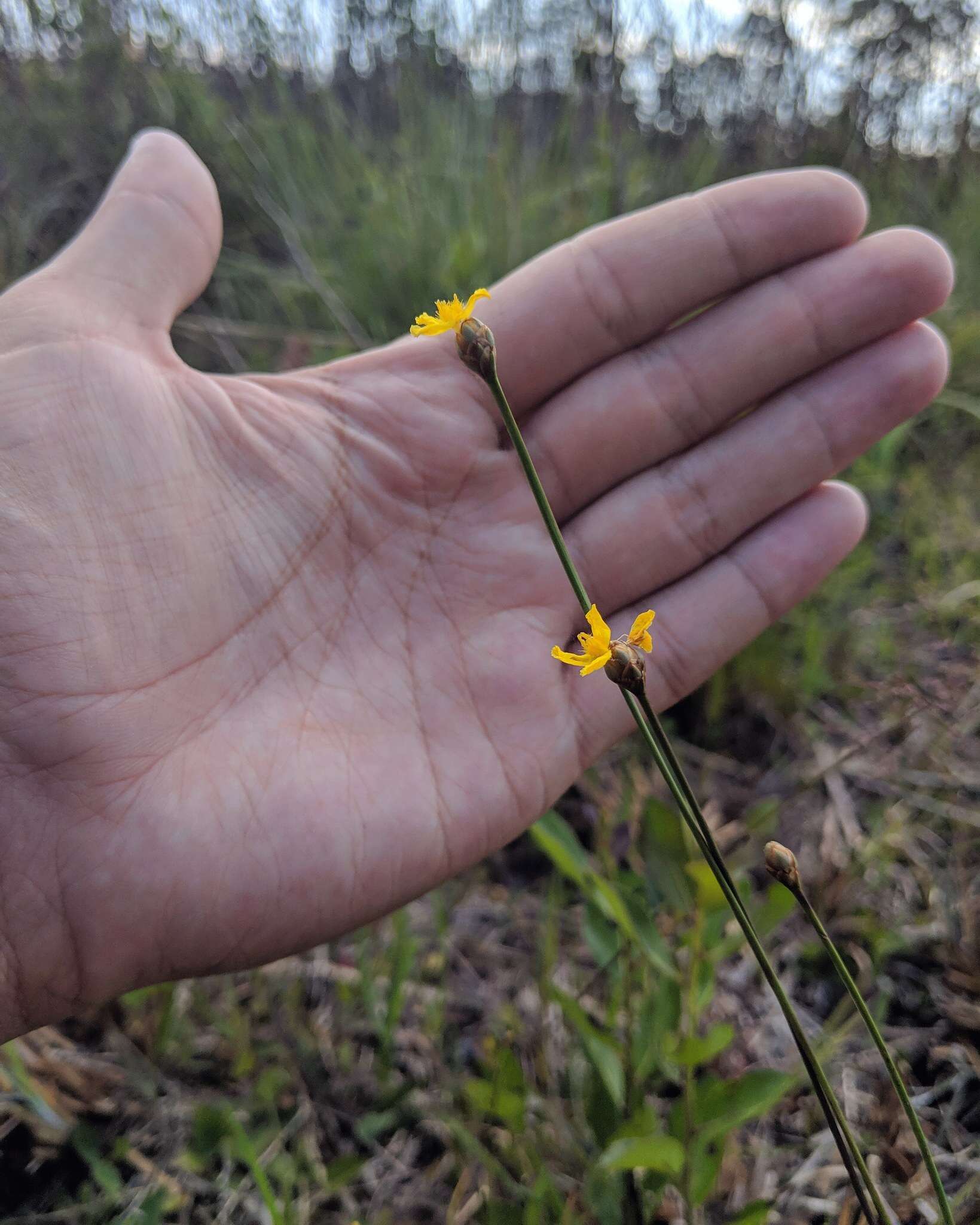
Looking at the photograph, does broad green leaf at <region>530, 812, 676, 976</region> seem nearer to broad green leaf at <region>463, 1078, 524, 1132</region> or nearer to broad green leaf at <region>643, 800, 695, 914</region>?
broad green leaf at <region>643, 800, 695, 914</region>

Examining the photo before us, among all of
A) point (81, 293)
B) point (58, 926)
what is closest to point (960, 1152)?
point (58, 926)

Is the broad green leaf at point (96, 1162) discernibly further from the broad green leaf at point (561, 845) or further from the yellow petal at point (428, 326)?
the yellow petal at point (428, 326)

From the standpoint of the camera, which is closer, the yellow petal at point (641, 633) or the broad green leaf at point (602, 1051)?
the yellow petal at point (641, 633)

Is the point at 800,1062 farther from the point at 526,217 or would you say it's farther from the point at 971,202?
the point at 971,202

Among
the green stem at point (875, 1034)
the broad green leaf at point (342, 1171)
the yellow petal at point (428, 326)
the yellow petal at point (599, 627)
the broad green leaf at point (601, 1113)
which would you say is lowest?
the broad green leaf at point (342, 1171)

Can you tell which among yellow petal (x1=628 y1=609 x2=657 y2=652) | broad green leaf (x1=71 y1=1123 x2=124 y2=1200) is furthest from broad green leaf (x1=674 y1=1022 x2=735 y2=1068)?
broad green leaf (x1=71 y1=1123 x2=124 y2=1200)

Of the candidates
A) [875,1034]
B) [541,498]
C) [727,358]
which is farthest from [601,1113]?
[727,358]

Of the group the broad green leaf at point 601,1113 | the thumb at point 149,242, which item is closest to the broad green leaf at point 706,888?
the broad green leaf at point 601,1113
